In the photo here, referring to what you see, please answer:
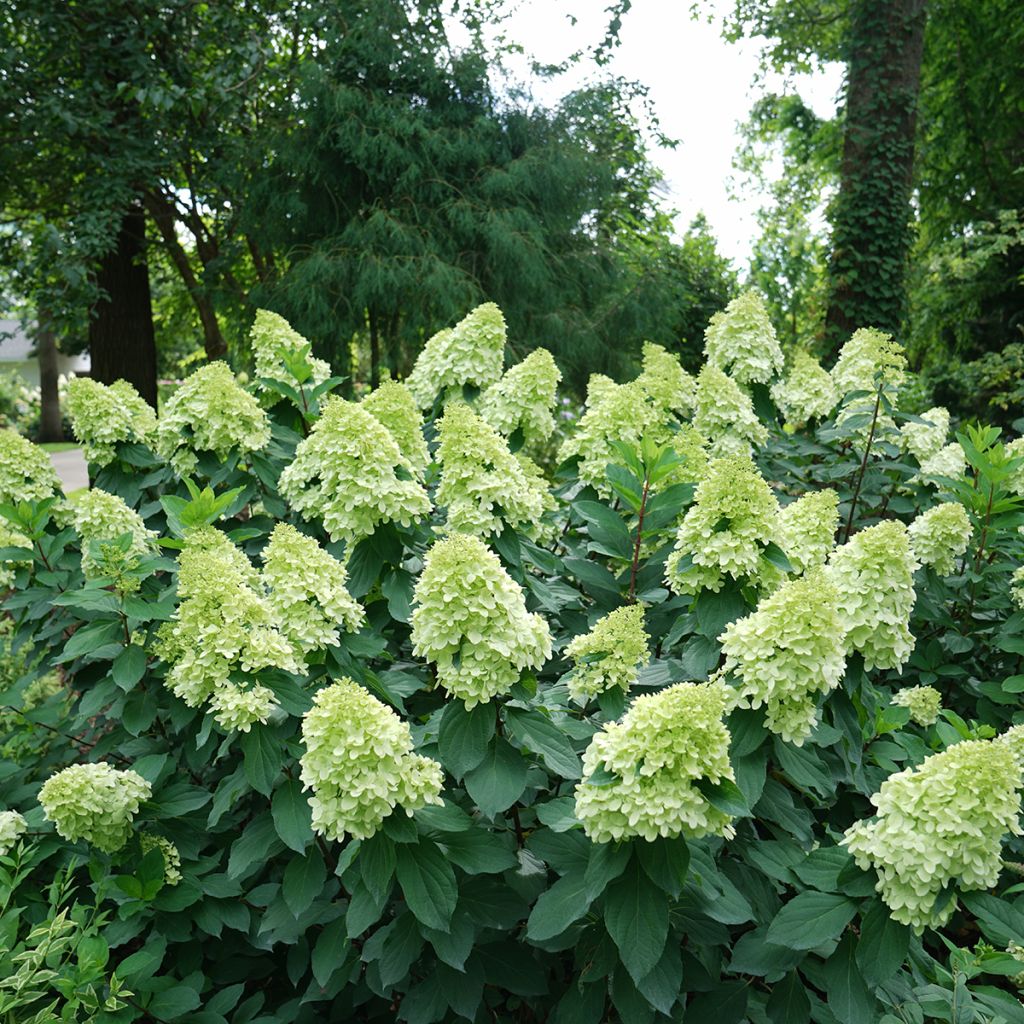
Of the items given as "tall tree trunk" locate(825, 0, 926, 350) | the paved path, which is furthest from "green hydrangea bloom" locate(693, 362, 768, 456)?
the paved path

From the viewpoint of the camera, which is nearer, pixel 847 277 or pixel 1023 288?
pixel 847 277

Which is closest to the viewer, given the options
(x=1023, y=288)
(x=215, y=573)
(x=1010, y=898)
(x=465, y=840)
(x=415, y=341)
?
(x=465, y=840)

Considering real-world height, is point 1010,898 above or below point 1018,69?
below

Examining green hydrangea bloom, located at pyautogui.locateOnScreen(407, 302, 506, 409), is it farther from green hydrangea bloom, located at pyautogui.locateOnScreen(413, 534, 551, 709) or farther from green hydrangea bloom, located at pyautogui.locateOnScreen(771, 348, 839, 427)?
green hydrangea bloom, located at pyautogui.locateOnScreen(413, 534, 551, 709)

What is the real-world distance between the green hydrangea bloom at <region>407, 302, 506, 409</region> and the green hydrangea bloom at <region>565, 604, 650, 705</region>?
5.84ft

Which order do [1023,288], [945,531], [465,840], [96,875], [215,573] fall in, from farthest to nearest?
[1023,288] → [945,531] → [96,875] → [215,573] → [465,840]

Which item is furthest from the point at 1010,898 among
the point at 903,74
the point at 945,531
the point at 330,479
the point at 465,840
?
the point at 903,74

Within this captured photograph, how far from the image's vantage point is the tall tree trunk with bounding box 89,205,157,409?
9.27 metres

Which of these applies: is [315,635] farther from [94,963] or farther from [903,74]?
[903,74]

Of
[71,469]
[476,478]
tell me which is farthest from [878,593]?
[71,469]

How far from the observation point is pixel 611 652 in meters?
2.02

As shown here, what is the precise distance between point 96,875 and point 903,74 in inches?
379

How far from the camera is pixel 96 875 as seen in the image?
7.63 ft

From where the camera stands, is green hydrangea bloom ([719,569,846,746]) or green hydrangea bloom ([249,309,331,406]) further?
green hydrangea bloom ([249,309,331,406])
